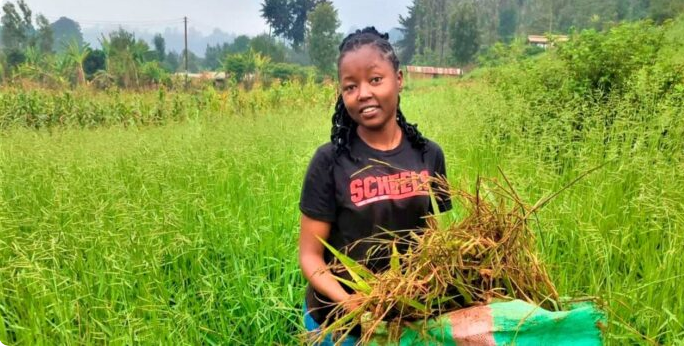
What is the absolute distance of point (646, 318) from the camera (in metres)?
1.64

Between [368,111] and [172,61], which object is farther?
[172,61]

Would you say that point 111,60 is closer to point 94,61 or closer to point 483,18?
point 94,61

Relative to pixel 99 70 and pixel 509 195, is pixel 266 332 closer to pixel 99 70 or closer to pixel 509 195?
pixel 509 195

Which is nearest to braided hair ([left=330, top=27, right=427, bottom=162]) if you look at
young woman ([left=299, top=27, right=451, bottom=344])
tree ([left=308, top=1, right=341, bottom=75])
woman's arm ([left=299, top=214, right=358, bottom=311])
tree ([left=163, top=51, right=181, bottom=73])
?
young woman ([left=299, top=27, right=451, bottom=344])

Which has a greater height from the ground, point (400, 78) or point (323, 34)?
point (323, 34)

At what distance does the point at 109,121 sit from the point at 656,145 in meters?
6.68

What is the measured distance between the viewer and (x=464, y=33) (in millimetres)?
4516

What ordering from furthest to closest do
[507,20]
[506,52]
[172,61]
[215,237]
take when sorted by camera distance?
[172,61] → [506,52] → [507,20] → [215,237]

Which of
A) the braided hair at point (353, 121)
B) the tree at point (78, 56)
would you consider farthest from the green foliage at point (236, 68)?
the braided hair at point (353, 121)

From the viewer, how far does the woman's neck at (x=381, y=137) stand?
4.05 ft

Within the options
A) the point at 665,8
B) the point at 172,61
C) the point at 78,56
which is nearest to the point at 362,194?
the point at 665,8

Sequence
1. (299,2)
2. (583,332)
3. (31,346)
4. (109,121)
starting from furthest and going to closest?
(109,121) < (299,2) < (31,346) < (583,332)

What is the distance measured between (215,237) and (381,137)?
132 cm

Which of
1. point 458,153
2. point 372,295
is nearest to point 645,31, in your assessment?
point 458,153
